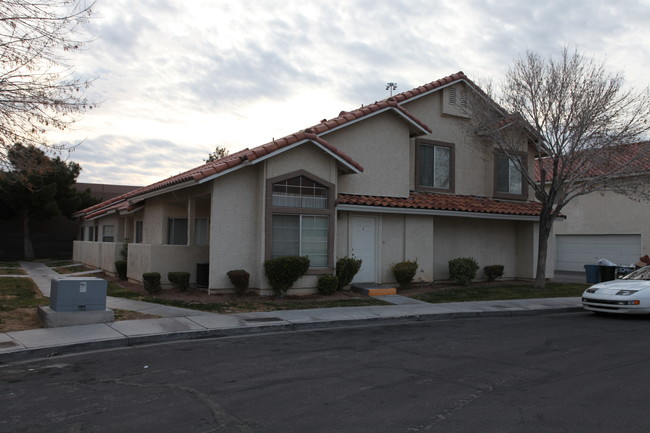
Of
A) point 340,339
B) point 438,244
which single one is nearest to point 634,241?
point 438,244

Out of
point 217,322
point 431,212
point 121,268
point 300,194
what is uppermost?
point 300,194

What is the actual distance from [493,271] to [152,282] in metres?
12.1

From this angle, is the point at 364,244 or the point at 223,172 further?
the point at 364,244

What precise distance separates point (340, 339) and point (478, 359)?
2732 millimetres

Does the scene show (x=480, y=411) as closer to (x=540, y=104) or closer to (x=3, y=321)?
(x=3, y=321)

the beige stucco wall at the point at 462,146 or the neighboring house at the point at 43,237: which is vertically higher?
the beige stucco wall at the point at 462,146

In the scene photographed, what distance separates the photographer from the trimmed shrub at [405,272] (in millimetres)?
17109

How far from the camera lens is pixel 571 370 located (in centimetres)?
757

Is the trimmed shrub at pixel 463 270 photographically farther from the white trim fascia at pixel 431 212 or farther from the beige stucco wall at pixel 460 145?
the beige stucco wall at pixel 460 145

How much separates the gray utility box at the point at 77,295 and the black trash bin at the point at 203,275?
4972 millimetres

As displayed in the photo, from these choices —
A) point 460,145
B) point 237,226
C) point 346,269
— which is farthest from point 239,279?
point 460,145

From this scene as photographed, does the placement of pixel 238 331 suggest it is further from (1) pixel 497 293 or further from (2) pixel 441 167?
(2) pixel 441 167

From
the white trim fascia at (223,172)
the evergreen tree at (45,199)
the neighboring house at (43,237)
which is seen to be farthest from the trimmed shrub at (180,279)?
the neighboring house at (43,237)

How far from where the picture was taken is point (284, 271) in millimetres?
14461
